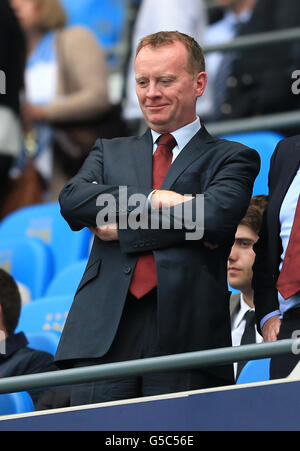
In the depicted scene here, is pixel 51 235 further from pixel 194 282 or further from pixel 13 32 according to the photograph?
pixel 194 282

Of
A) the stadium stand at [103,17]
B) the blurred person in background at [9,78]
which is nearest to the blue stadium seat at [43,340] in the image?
the blurred person in background at [9,78]

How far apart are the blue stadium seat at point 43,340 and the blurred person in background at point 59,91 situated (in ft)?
7.15

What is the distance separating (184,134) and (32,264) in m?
2.20

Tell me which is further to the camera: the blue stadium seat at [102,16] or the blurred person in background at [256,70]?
the blue stadium seat at [102,16]

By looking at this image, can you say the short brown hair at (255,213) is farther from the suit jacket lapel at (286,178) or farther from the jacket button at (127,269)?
the jacket button at (127,269)

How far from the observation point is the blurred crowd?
5.75 meters

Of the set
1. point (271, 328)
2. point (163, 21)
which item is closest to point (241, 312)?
point (271, 328)

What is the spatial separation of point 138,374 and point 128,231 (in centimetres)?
40

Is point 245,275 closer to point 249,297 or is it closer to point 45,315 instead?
point 249,297

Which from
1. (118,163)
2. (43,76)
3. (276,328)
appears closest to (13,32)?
(43,76)

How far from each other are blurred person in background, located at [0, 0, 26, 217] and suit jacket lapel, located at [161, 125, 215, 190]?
8.36 feet

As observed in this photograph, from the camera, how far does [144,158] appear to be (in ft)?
10.4

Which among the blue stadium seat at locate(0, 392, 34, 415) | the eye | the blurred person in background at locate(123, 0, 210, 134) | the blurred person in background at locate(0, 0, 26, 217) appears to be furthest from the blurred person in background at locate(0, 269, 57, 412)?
the blurred person in background at locate(123, 0, 210, 134)

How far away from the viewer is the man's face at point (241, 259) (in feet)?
11.5
